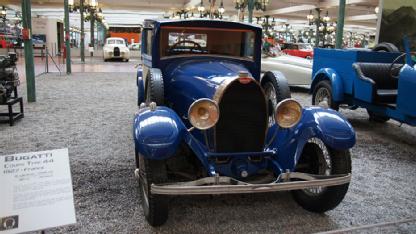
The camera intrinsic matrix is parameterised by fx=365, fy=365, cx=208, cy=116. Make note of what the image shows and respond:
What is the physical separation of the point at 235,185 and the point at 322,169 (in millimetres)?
954

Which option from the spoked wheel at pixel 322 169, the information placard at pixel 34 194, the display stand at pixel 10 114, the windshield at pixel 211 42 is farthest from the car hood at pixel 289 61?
the information placard at pixel 34 194

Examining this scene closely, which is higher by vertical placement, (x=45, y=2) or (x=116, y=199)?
(x=45, y=2)

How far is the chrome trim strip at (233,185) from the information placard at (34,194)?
0.58 metres

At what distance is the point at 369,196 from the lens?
3412 mm

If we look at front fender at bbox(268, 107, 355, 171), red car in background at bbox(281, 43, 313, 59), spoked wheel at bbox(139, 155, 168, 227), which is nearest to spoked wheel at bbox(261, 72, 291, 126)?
front fender at bbox(268, 107, 355, 171)

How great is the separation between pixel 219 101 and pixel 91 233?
131 centimetres

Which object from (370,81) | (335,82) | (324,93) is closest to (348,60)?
(335,82)

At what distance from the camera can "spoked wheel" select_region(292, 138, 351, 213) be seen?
9.22ft

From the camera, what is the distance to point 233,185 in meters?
2.39

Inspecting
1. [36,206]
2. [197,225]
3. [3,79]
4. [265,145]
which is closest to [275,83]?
[265,145]

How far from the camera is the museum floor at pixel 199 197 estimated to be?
2.78m

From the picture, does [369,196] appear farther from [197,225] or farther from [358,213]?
[197,225]

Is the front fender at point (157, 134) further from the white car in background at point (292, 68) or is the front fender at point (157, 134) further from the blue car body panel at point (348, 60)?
the white car in background at point (292, 68)

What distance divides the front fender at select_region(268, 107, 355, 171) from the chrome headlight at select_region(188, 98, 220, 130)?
0.69 m
